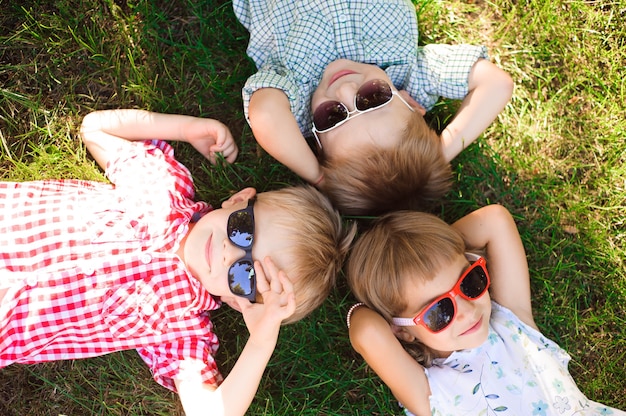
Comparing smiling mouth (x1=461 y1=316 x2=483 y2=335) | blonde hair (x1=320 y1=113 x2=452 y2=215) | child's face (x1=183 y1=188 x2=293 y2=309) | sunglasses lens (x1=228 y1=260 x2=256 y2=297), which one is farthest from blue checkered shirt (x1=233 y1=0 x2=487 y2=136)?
smiling mouth (x1=461 y1=316 x2=483 y2=335)

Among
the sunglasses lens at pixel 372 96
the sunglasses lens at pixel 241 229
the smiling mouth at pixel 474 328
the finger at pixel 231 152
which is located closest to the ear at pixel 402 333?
the smiling mouth at pixel 474 328

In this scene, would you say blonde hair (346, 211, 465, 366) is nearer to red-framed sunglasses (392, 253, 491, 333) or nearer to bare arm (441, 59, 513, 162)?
red-framed sunglasses (392, 253, 491, 333)

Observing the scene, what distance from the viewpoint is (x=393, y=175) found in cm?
286

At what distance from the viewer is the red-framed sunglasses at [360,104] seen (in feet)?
9.39

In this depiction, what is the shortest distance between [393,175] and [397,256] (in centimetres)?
41

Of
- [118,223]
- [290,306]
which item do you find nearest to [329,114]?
[290,306]

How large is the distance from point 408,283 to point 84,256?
163 centimetres

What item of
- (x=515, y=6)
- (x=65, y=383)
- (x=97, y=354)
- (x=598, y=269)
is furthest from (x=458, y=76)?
(x=65, y=383)

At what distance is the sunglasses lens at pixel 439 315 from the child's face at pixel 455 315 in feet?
0.10

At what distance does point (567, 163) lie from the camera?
357 cm

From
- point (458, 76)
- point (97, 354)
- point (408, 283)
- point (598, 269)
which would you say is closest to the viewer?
point (408, 283)

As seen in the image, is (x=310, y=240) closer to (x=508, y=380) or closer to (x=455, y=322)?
(x=455, y=322)

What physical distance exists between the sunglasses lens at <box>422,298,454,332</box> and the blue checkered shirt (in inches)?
48.7

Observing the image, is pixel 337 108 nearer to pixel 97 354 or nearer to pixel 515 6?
pixel 515 6
